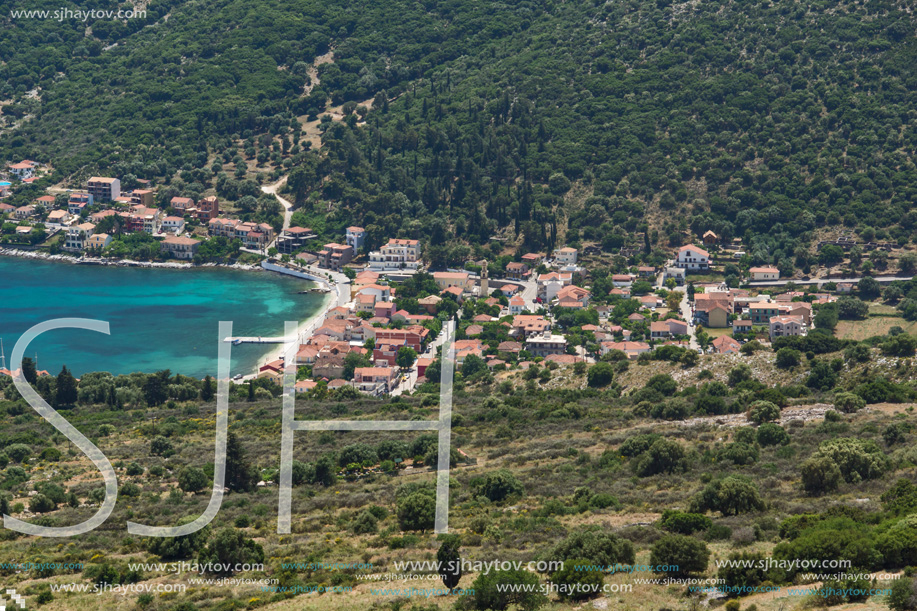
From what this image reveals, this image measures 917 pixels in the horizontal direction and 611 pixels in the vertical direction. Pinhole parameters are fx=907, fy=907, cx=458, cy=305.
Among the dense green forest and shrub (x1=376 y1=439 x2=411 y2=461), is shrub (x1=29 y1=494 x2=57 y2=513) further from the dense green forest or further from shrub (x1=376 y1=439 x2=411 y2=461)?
the dense green forest

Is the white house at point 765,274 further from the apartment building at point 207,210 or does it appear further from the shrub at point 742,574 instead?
the shrub at point 742,574

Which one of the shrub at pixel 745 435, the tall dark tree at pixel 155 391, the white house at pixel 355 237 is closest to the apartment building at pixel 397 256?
the white house at pixel 355 237

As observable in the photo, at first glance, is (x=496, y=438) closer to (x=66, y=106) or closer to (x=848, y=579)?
(x=848, y=579)

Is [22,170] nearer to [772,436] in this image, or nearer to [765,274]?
[765,274]

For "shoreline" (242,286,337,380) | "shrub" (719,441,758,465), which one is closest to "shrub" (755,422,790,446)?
"shrub" (719,441,758,465)

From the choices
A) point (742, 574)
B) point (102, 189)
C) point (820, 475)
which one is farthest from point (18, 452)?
point (102, 189)
